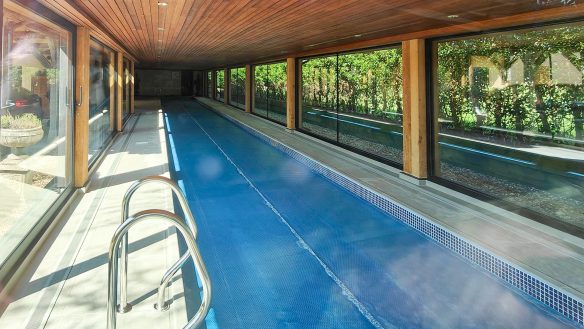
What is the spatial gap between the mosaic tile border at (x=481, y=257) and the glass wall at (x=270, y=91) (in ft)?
21.4

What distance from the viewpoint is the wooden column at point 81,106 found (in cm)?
435

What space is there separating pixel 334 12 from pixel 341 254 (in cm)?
222

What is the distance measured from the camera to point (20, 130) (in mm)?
2812

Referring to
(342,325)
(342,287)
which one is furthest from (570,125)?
(342,325)

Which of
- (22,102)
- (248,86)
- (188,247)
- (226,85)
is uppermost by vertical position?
(226,85)

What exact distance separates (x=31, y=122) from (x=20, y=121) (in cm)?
30

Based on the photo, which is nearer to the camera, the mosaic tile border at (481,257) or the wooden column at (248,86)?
the mosaic tile border at (481,257)

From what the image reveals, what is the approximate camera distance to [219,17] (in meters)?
4.32

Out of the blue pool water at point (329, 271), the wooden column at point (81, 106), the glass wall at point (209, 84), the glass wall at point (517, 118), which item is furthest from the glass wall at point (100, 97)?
the glass wall at point (209, 84)

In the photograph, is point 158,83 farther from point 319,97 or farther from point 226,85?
point 319,97

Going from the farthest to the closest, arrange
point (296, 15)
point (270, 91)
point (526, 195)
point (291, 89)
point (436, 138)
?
point (270, 91) < point (291, 89) < point (436, 138) < point (526, 195) < point (296, 15)

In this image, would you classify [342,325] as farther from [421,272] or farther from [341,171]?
[341,171]

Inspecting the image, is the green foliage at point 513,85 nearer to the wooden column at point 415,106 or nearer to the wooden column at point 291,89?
the wooden column at point 415,106

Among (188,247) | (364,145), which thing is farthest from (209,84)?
(188,247)
